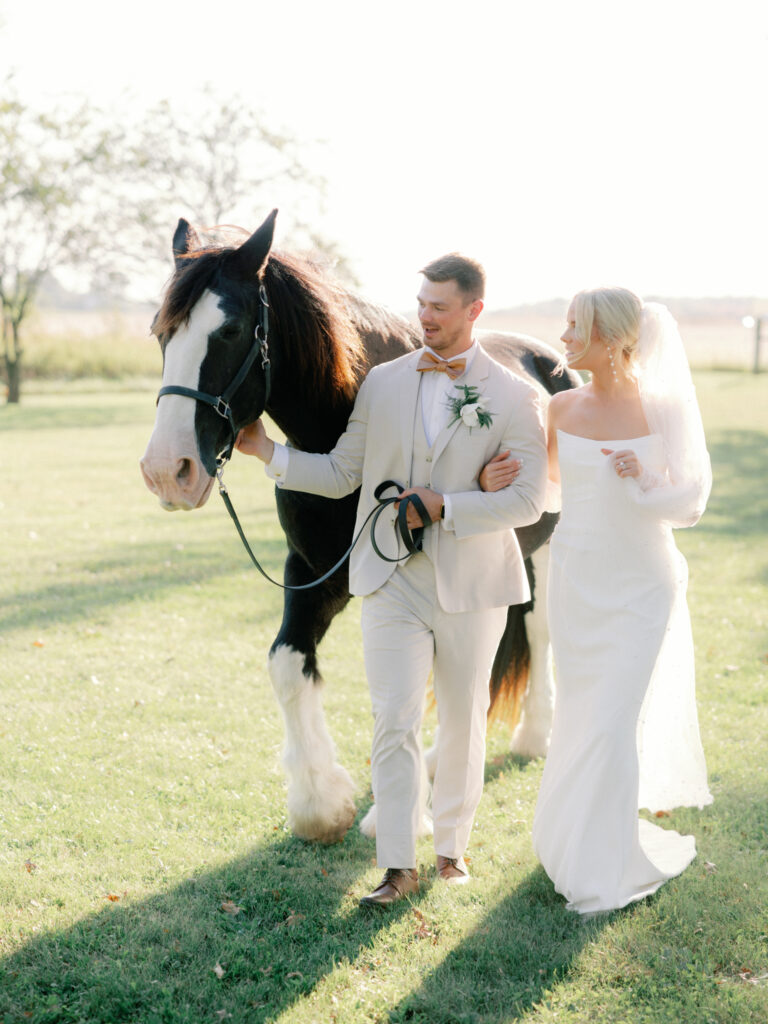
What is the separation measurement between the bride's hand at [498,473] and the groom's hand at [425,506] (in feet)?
0.60

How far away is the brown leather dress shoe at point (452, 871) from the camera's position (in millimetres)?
3674

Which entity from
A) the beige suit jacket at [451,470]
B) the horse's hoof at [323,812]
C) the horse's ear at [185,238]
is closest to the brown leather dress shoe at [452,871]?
the horse's hoof at [323,812]

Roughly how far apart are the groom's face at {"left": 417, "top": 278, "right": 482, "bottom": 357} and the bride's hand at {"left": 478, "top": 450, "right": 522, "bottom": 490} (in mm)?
458

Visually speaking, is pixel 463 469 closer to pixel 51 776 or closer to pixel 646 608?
pixel 646 608

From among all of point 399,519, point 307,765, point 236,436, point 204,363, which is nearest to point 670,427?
point 399,519

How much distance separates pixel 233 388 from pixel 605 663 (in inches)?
65.6

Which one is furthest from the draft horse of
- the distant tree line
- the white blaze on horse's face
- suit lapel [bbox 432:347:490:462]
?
the distant tree line

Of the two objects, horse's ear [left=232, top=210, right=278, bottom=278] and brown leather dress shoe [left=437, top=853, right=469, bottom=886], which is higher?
horse's ear [left=232, top=210, right=278, bottom=278]

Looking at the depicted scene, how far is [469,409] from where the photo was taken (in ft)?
11.0

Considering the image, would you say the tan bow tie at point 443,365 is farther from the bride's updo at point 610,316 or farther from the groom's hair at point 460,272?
the bride's updo at point 610,316

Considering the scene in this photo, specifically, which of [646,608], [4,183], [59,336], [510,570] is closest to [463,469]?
[510,570]

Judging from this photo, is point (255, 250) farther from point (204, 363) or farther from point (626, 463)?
point (626, 463)

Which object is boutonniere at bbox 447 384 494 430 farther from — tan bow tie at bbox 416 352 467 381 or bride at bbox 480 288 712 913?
bride at bbox 480 288 712 913

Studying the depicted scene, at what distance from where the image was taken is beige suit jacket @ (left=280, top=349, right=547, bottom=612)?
11.3 ft
